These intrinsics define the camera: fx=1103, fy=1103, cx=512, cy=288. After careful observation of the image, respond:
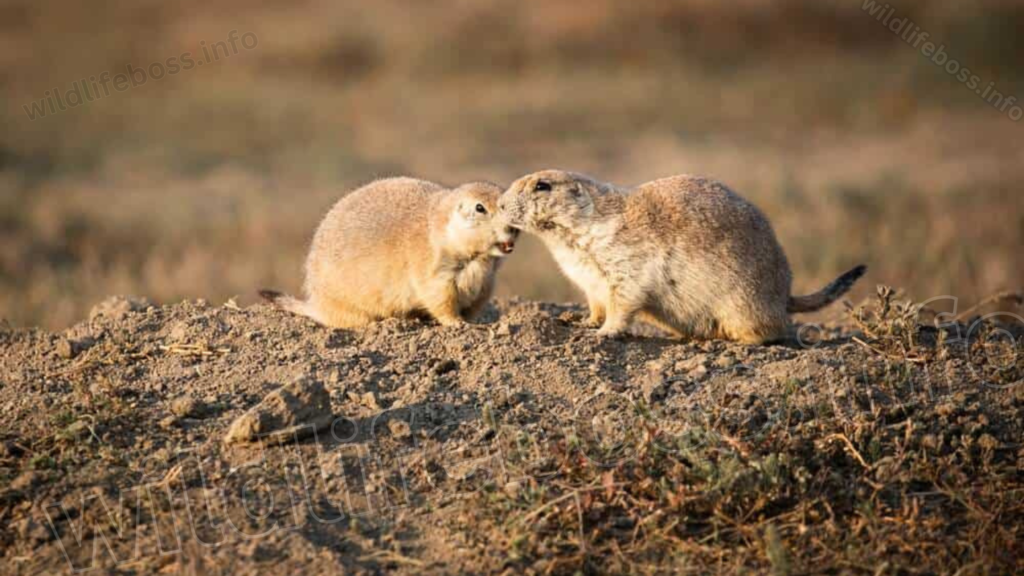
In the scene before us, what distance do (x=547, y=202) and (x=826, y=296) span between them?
202cm

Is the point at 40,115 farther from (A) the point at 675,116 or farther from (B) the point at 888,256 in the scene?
(B) the point at 888,256

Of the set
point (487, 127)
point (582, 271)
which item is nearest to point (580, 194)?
point (582, 271)

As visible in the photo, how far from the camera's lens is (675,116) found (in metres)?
25.0

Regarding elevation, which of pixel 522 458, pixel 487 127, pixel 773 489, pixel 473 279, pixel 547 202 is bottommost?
pixel 773 489

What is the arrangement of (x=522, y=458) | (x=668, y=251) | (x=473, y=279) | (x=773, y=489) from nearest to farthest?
(x=773, y=489), (x=522, y=458), (x=668, y=251), (x=473, y=279)

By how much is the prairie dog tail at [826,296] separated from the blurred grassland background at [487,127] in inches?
201

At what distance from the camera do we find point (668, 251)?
23.3 ft

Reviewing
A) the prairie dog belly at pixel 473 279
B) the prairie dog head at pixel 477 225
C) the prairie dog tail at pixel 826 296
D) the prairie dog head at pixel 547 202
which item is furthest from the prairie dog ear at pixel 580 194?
the prairie dog tail at pixel 826 296

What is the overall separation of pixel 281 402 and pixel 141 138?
1968 centimetres

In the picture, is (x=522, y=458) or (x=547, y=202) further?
(x=547, y=202)

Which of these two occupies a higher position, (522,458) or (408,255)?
(408,255)

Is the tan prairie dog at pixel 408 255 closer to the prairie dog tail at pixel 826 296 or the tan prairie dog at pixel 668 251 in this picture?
the tan prairie dog at pixel 668 251

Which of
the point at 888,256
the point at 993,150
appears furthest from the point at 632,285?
the point at 993,150

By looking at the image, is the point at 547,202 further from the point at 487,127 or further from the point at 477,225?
the point at 487,127
